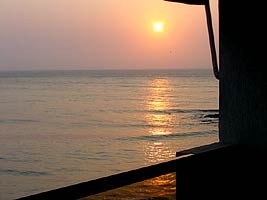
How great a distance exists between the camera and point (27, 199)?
1.42 meters

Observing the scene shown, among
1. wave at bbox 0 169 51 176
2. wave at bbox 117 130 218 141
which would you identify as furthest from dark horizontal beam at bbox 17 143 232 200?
wave at bbox 117 130 218 141

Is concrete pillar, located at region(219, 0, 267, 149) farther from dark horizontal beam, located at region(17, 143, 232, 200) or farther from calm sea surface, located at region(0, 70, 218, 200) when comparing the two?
calm sea surface, located at region(0, 70, 218, 200)

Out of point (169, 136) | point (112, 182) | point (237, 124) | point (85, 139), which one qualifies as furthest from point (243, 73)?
point (169, 136)

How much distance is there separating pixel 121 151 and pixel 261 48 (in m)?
22.9

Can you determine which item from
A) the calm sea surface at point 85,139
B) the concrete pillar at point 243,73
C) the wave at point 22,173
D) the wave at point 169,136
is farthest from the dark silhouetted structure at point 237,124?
the wave at point 169,136

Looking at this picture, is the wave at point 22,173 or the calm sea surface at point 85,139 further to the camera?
the wave at point 22,173

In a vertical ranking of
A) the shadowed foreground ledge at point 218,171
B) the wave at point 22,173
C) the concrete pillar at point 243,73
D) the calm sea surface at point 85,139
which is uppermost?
the concrete pillar at point 243,73

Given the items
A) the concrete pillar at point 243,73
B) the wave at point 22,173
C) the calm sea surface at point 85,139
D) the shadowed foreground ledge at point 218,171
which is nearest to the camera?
the shadowed foreground ledge at point 218,171

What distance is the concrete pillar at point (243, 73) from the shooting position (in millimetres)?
2307

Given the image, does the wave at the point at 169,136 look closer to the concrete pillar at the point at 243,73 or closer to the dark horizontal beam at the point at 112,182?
the concrete pillar at the point at 243,73

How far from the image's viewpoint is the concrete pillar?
2.31m

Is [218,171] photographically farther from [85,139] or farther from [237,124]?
[85,139]

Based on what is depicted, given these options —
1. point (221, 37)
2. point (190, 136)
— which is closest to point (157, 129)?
point (190, 136)

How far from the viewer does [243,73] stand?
2.36 m
